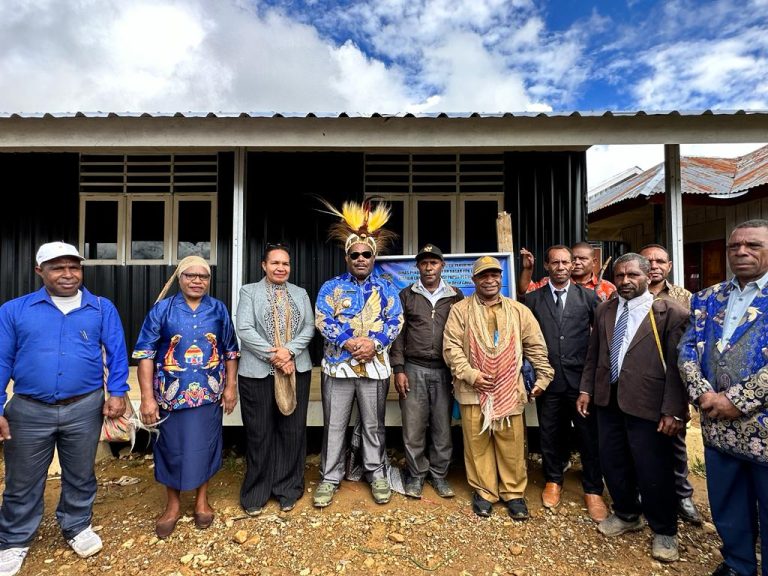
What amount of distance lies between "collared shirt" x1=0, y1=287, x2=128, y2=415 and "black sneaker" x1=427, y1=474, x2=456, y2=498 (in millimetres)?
2475

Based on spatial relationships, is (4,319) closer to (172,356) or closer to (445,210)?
(172,356)

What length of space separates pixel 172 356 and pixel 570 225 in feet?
14.6

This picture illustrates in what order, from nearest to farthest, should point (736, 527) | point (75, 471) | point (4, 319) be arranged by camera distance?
1. point (736, 527)
2. point (4, 319)
3. point (75, 471)

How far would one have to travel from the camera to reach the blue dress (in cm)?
266

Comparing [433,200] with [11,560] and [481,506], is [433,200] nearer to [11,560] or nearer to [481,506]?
[481,506]

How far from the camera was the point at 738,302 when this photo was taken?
214 centimetres

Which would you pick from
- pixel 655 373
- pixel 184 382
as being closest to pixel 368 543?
pixel 184 382

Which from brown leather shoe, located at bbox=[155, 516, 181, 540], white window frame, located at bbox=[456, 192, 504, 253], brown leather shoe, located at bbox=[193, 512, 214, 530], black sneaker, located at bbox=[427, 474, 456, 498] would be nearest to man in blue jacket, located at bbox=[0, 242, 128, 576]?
brown leather shoe, located at bbox=[155, 516, 181, 540]

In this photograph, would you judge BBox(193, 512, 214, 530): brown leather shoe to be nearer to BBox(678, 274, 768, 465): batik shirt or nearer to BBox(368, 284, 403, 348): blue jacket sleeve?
BBox(368, 284, 403, 348): blue jacket sleeve

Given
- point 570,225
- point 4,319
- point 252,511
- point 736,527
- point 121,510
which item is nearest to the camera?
point 736,527

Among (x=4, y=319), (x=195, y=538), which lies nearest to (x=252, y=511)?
(x=195, y=538)

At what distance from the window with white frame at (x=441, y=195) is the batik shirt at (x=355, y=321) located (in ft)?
6.80

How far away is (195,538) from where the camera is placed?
2.76 meters

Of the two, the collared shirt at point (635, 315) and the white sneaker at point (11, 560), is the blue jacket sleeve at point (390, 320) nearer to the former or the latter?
the collared shirt at point (635, 315)
